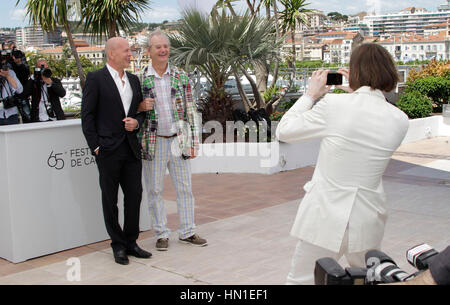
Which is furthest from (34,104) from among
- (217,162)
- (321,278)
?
(321,278)

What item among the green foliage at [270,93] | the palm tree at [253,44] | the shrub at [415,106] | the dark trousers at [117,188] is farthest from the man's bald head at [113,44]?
the shrub at [415,106]

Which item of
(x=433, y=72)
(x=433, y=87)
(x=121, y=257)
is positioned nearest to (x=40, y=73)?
(x=121, y=257)

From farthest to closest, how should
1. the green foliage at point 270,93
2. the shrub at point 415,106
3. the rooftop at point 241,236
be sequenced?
the shrub at point 415,106, the green foliage at point 270,93, the rooftop at point 241,236

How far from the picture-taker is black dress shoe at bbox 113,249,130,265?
15.1ft

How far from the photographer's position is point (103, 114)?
4.54 m

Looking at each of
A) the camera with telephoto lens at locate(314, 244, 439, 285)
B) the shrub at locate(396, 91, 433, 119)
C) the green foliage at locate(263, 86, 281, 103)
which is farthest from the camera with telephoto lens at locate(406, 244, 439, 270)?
the shrub at locate(396, 91, 433, 119)

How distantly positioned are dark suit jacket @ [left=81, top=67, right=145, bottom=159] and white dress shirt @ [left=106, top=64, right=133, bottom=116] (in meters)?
0.05

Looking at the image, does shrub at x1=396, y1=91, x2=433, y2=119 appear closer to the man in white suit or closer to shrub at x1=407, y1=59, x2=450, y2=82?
shrub at x1=407, y1=59, x2=450, y2=82

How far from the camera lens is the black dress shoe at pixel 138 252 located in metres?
4.76

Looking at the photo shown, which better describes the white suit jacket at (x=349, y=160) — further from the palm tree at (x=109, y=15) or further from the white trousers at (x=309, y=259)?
the palm tree at (x=109, y=15)

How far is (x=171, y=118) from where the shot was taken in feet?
16.1

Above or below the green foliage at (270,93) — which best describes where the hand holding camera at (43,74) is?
above

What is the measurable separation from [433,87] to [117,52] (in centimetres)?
1188
